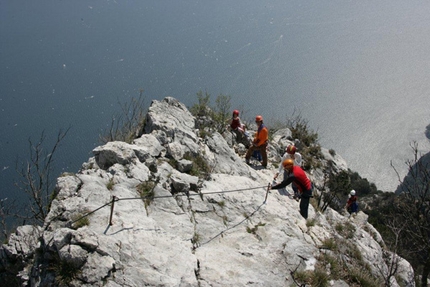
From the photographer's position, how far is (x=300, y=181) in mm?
9930

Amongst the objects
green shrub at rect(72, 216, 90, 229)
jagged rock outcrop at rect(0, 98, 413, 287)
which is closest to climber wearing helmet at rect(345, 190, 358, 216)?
jagged rock outcrop at rect(0, 98, 413, 287)

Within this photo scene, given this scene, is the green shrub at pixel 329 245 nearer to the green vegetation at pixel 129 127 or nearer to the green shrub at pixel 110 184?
the green shrub at pixel 110 184

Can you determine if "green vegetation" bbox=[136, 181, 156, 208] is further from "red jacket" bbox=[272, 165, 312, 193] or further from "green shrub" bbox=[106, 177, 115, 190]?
"red jacket" bbox=[272, 165, 312, 193]

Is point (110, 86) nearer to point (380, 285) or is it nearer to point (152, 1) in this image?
point (152, 1)

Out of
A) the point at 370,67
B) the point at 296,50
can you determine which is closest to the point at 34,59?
the point at 296,50

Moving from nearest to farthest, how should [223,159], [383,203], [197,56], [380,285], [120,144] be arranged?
[380,285] → [120,144] → [223,159] → [383,203] → [197,56]

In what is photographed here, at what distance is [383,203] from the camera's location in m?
35.7

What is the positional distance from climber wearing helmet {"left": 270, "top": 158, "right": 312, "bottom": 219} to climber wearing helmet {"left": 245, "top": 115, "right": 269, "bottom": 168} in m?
2.59

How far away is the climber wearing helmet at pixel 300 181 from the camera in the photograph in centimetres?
990

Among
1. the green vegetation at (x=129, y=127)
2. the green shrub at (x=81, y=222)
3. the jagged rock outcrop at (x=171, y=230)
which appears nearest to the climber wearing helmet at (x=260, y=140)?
the jagged rock outcrop at (x=171, y=230)

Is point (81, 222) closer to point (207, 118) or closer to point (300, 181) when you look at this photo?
point (300, 181)

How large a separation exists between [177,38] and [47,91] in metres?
17.6

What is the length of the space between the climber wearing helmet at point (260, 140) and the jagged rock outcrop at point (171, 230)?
1.41 meters

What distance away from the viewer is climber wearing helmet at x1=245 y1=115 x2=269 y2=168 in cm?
1261
